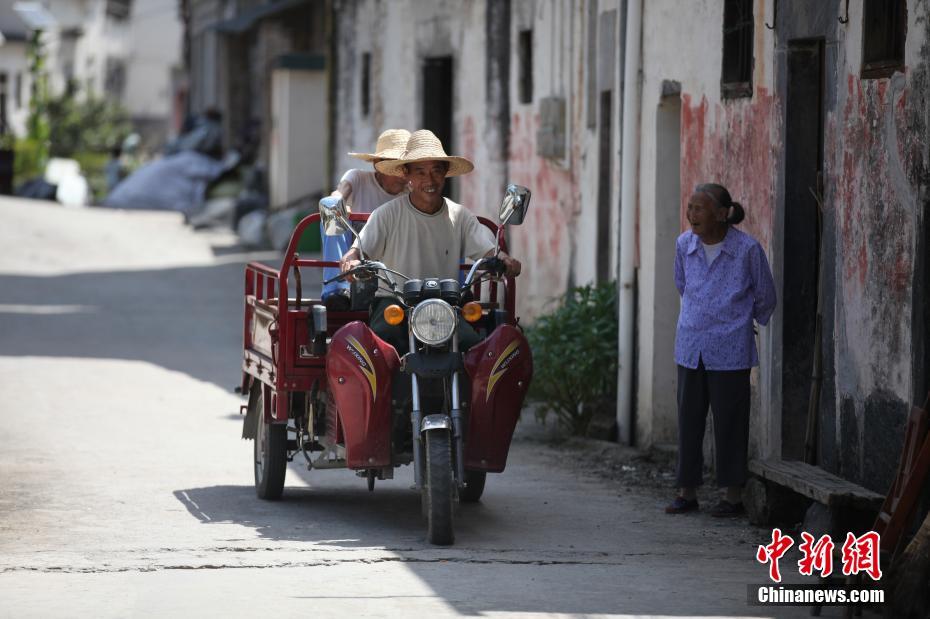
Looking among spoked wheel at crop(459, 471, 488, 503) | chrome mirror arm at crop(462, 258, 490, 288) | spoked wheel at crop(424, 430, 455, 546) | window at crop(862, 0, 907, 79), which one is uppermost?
window at crop(862, 0, 907, 79)

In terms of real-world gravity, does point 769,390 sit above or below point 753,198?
below

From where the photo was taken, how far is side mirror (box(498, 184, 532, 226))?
25.5 ft

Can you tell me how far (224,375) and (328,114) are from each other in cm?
1160

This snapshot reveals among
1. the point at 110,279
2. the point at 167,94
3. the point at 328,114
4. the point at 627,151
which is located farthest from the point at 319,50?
the point at 167,94

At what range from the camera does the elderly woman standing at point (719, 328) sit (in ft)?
27.4

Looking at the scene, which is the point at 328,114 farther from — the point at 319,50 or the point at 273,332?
the point at 273,332

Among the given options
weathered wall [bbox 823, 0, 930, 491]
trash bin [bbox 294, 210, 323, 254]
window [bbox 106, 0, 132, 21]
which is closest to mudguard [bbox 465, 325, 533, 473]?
weathered wall [bbox 823, 0, 930, 491]

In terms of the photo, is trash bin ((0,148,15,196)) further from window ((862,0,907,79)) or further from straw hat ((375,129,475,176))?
window ((862,0,907,79))

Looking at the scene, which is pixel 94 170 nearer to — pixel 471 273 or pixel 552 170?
pixel 552 170

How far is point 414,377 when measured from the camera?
7527mm

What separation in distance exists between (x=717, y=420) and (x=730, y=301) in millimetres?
607

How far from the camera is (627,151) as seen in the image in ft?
37.3

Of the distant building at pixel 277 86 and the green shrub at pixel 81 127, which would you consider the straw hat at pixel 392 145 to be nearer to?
the distant building at pixel 277 86

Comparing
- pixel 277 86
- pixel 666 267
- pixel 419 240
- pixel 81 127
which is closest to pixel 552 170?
pixel 666 267
